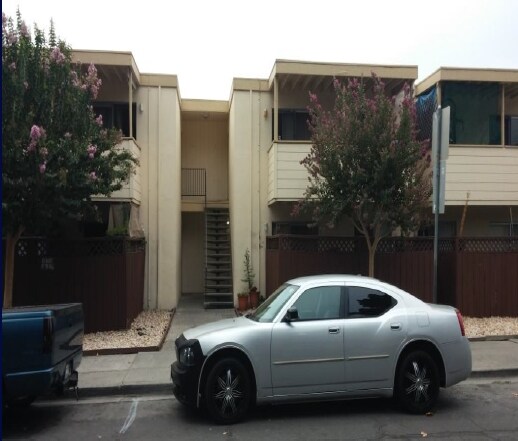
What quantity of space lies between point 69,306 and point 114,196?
6.33 metres

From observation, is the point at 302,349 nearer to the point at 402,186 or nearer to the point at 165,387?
the point at 165,387

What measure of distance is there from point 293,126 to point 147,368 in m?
8.29

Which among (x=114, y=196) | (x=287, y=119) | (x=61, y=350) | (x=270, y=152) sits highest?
(x=287, y=119)

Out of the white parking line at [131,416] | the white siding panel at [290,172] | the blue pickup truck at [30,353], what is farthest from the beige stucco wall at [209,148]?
the blue pickup truck at [30,353]

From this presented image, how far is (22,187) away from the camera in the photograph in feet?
26.9

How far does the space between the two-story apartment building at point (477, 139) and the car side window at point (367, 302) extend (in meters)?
6.95

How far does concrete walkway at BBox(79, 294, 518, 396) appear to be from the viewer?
7.12 meters

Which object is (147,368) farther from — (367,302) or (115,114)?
(115,114)

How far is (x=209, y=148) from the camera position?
17781 mm

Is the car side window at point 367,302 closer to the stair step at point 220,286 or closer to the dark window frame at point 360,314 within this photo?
the dark window frame at point 360,314

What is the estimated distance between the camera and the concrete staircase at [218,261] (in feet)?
46.3

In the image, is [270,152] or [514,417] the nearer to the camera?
[514,417]

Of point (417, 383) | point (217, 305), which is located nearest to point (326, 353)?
point (417, 383)

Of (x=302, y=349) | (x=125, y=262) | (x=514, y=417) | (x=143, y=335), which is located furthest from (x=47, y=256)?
(x=514, y=417)
